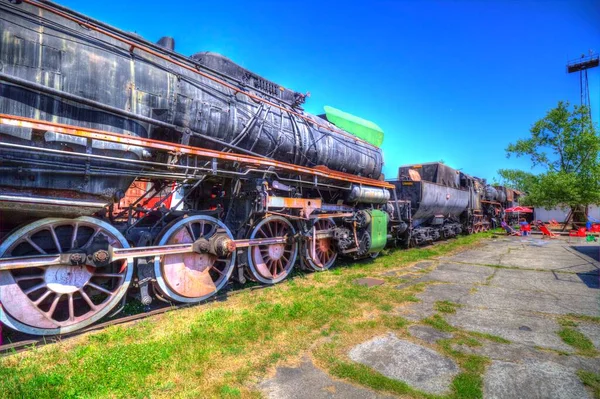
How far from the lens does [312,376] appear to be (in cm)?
297

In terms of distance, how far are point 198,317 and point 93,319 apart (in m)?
1.29

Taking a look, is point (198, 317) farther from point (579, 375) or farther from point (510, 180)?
point (510, 180)

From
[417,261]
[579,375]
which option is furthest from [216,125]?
[417,261]

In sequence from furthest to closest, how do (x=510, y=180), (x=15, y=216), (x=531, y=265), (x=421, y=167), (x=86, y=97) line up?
(x=510, y=180), (x=421, y=167), (x=531, y=265), (x=86, y=97), (x=15, y=216)

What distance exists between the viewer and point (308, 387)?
2785 millimetres

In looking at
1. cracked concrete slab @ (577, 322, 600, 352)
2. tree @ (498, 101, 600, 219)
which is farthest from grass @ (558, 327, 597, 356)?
tree @ (498, 101, 600, 219)

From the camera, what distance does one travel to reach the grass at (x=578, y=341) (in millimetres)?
3527

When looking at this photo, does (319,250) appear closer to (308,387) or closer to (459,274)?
(459,274)

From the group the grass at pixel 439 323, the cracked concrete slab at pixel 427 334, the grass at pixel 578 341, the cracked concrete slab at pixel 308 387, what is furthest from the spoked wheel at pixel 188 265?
the grass at pixel 578 341

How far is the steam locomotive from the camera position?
342 cm

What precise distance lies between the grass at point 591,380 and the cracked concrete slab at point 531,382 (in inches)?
2.0

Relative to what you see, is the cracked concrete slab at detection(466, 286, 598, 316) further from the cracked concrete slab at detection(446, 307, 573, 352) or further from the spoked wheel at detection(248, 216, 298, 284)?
the spoked wheel at detection(248, 216, 298, 284)

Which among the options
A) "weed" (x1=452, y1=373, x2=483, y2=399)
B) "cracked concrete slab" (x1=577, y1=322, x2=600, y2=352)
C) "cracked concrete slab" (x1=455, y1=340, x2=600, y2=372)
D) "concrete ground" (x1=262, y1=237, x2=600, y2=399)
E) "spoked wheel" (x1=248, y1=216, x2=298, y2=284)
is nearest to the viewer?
"weed" (x1=452, y1=373, x2=483, y2=399)

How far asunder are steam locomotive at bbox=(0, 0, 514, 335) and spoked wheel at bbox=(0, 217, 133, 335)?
14 millimetres
